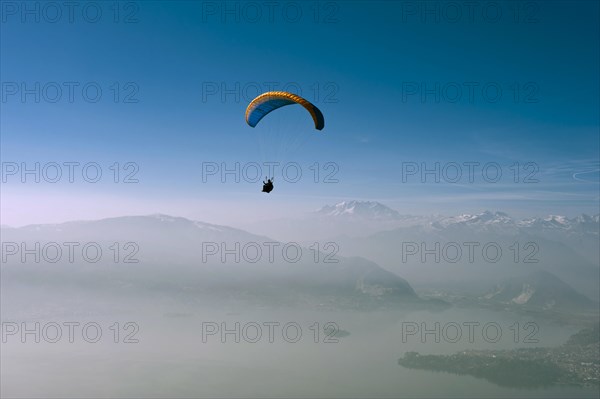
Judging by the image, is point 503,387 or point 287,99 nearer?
point 287,99

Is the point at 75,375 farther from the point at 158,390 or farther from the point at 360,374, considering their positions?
the point at 360,374

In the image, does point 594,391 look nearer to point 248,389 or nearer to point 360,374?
point 360,374

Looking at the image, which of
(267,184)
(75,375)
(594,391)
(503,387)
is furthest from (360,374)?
(267,184)

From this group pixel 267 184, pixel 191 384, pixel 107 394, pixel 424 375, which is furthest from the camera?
pixel 424 375

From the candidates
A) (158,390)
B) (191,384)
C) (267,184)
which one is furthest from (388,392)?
(267,184)

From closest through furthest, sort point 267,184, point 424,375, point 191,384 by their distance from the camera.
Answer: point 267,184
point 191,384
point 424,375

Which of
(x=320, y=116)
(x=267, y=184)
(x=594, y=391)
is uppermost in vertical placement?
(x=320, y=116)

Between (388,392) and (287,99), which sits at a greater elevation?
(287,99)
